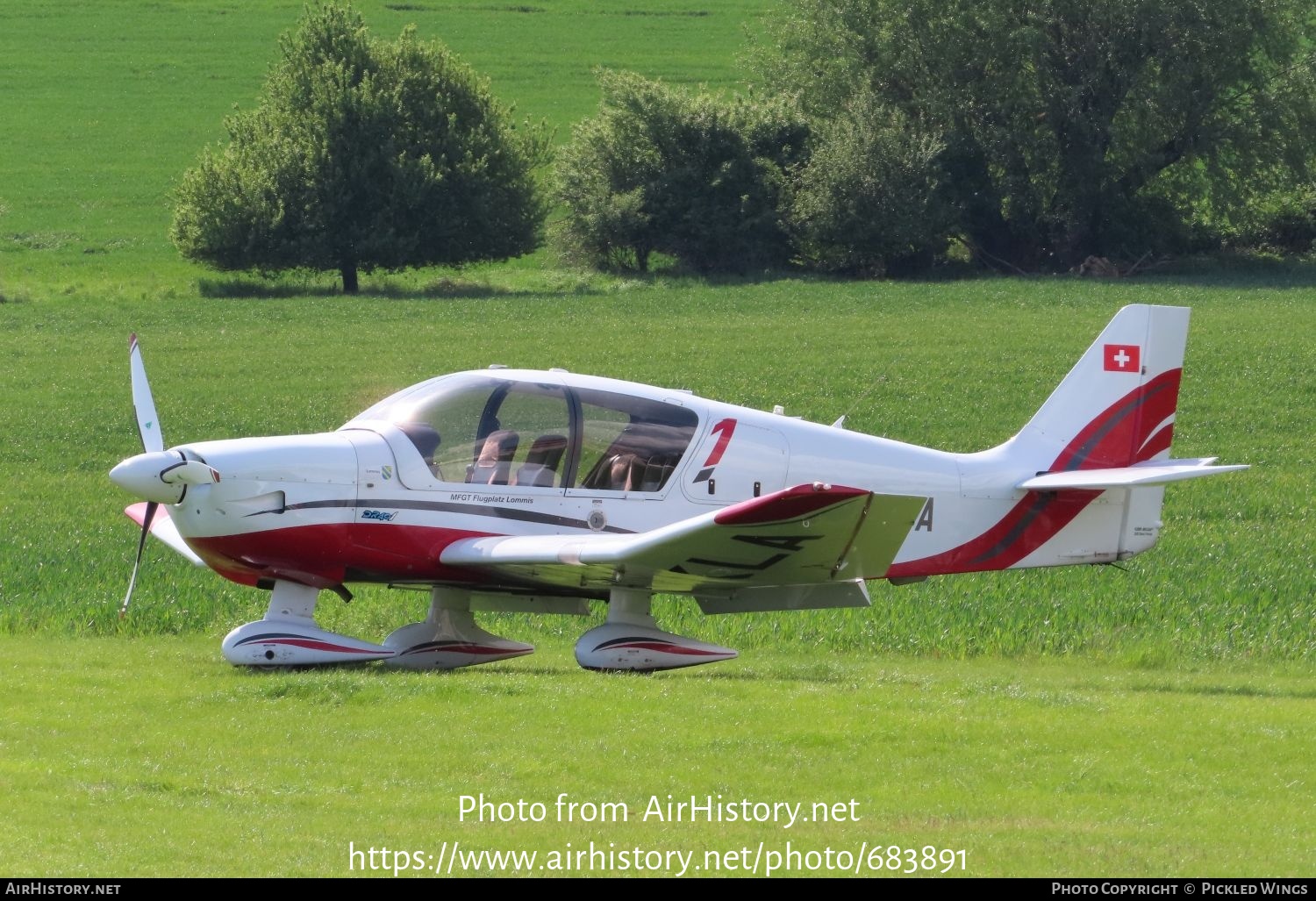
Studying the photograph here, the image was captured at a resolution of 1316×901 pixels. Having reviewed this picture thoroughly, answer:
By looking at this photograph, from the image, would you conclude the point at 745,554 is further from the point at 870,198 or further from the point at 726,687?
the point at 870,198

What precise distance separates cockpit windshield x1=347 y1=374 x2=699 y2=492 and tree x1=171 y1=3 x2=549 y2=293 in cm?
4145

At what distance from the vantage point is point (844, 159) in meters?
52.6

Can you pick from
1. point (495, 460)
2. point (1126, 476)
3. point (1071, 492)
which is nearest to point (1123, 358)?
point (1071, 492)

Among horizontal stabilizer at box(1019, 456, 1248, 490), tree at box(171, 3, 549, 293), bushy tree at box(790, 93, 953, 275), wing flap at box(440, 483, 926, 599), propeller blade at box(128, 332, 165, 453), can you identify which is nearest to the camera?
wing flap at box(440, 483, 926, 599)

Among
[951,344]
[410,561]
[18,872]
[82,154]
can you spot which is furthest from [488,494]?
[82,154]

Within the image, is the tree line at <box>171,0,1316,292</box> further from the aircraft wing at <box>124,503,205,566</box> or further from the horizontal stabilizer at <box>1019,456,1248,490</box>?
the horizontal stabilizer at <box>1019,456,1248,490</box>

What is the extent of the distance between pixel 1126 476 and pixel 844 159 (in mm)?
42558

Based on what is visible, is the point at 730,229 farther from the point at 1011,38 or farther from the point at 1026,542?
the point at 1026,542

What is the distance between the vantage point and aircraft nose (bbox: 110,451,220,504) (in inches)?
391

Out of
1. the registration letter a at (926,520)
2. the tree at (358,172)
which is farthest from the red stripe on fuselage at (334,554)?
the tree at (358,172)

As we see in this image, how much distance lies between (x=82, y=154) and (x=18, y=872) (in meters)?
71.3

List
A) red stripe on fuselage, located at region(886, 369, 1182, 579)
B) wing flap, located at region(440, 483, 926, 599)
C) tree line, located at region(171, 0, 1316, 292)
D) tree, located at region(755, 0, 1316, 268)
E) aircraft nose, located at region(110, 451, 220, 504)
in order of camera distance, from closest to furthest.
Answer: wing flap, located at region(440, 483, 926, 599) → aircraft nose, located at region(110, 451, 220, 504) → red stripe on fuselage, located at region(886, 369, 1182, 579) → tree line, located at region(171, 0, 1316, 292) → tree, located at region(755, 0, 1316, 268)

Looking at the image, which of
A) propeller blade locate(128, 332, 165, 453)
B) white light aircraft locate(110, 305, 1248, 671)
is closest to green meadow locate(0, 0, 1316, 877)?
white light aircraft locate(110, 305, 1248, 671)

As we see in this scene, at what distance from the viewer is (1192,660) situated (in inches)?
493
